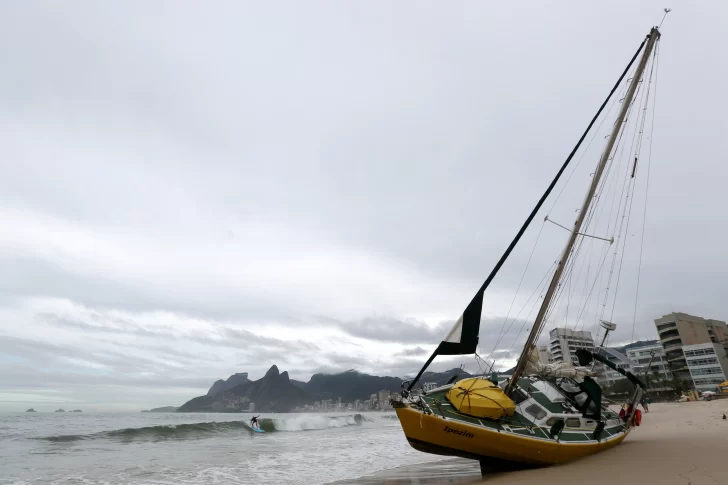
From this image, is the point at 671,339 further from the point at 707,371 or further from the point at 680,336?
the point at 707,371

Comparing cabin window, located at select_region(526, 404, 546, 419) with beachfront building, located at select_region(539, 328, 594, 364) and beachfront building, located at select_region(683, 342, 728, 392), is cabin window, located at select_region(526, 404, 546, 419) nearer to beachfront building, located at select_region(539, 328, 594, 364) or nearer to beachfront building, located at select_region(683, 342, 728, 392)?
beachfront building, located at select_region(539, 328, 594, 364)

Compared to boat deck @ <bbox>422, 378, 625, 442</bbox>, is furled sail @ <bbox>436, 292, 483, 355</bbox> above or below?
above

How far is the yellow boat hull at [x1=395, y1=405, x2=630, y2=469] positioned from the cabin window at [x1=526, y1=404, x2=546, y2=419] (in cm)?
125

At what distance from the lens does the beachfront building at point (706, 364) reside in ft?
282

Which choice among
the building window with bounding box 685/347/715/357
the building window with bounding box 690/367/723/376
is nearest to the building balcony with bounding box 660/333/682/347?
the building window with bounding box 685/347/715/357

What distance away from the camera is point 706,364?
88062mm

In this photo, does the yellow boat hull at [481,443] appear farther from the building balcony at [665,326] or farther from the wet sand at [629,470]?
the building balcony at [665,326]

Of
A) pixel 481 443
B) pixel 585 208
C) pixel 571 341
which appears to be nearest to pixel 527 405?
pixel 481 443

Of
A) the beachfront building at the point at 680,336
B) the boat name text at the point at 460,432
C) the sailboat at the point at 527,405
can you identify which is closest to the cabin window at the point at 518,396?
the sailboat at the point at 527,405

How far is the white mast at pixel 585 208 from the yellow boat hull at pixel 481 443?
3.10 meters

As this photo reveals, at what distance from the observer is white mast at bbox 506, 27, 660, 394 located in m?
15.1

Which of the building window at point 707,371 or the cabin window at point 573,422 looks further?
the building window at point 707,371

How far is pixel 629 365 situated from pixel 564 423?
Result: 4.35 metres

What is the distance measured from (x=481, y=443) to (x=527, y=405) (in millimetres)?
3229
